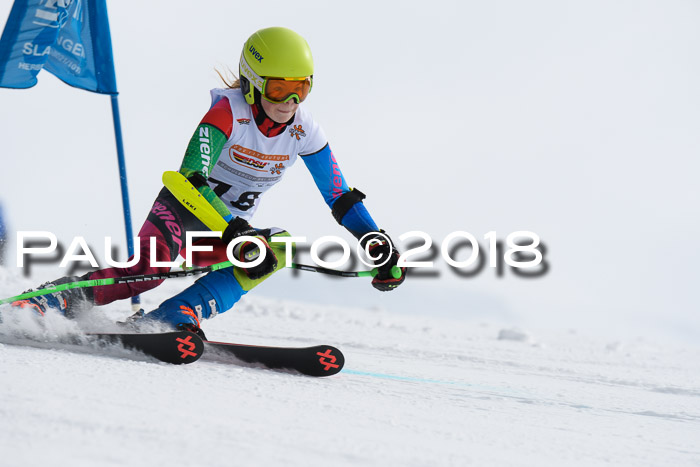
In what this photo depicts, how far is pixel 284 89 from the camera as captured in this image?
299 cm

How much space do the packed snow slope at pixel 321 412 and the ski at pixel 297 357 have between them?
8 cm

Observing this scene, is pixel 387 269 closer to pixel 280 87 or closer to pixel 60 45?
pixel 280 87

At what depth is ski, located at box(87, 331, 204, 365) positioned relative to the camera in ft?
8.05

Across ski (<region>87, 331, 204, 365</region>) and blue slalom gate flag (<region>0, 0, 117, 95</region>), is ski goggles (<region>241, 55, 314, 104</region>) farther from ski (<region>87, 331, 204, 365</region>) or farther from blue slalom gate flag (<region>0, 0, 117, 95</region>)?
blue slalom gate flag (<region>0, 0, 117, 95</region>)

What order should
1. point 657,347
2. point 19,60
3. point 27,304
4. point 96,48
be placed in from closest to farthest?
point 27,304 → point 19,60 → point 96,48 → point 657,347

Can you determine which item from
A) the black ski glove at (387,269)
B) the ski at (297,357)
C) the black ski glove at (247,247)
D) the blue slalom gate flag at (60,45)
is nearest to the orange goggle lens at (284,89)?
the black ski glove at (247,247)

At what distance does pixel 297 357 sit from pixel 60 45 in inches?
132

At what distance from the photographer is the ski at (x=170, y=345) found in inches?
96.6

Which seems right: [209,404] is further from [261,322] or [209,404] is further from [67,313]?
[261,322]

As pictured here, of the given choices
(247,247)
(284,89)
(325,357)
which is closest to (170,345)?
(247,247)

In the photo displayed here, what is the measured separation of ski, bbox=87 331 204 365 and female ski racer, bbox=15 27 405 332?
1.18ft

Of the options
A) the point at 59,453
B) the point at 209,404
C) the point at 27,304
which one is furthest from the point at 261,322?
the point at 59,453

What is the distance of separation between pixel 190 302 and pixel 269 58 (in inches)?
47.8

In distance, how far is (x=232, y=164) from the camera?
329cm
